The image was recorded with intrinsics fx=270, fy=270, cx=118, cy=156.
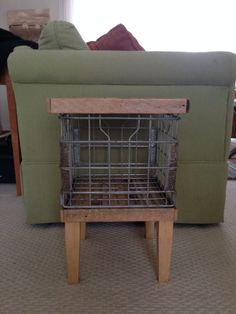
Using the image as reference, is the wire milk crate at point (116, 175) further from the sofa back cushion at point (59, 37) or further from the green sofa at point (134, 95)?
the sofa back cushion at point (59, 37)

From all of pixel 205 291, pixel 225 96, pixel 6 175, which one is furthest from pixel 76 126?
pixel 6 175

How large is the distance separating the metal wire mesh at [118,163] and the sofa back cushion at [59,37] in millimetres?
319

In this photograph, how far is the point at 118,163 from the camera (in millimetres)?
944

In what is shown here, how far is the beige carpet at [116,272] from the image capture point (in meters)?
0.70

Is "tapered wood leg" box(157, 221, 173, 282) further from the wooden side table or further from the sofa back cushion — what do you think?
the wooden side table

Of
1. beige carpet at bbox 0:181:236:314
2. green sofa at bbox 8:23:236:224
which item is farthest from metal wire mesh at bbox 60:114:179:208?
beige carpet at bbox 0:181:236:314

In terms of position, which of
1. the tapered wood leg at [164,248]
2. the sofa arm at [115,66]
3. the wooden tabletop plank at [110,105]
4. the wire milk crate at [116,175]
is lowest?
the tapered wood leg at [164,248]

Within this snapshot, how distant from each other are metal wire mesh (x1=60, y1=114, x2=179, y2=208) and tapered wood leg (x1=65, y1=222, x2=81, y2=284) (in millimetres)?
62

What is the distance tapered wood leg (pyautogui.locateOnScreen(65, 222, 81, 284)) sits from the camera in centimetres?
74

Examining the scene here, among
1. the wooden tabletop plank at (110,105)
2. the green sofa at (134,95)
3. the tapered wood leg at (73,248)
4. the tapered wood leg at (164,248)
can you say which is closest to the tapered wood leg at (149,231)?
the green sofa at (134,95)

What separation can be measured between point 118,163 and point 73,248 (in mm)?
327

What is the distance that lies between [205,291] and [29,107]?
84 centimetres

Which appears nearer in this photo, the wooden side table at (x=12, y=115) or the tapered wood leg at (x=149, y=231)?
the tapered wood leg at (x=149, y=231)

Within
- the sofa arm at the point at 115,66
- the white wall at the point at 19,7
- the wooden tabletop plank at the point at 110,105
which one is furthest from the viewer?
the white wall at the point at 19,7
